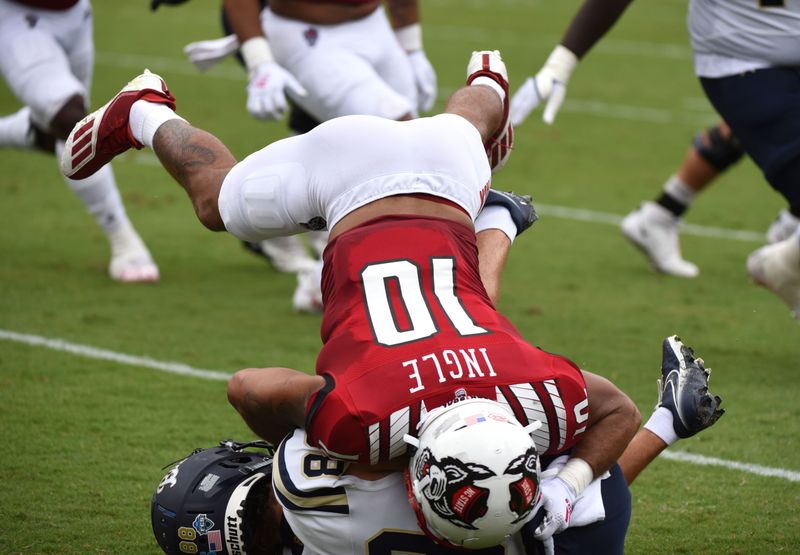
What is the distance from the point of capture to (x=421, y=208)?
3.60 meters

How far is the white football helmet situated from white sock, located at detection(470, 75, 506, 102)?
1.48m

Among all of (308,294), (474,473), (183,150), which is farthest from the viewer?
(308,294)

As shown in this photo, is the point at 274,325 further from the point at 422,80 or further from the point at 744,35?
the point at 744,35

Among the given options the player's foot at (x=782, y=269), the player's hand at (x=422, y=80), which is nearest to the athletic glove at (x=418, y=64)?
the player's hand at (x=422, y=80)

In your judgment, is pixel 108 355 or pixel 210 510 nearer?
pixel 210 510

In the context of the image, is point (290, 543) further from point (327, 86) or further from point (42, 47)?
point (42, 47)

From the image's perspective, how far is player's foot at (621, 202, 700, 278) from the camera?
7.30 metres

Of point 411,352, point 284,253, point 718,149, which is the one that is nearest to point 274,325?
point 284,253

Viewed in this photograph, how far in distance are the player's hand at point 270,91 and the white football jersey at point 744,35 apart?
5.97ft

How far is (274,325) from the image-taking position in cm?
627

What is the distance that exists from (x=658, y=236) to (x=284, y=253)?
2.16m

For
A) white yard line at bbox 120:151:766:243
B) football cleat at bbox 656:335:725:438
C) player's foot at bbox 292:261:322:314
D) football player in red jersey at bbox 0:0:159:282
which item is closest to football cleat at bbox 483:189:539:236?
football cleat at bbox 656:335:725:438

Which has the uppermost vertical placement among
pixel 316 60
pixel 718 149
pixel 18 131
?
pixel 316 60

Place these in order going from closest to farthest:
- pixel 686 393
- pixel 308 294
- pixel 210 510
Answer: pixel 210 510 → pixel 686 393 → pixel 308 294
